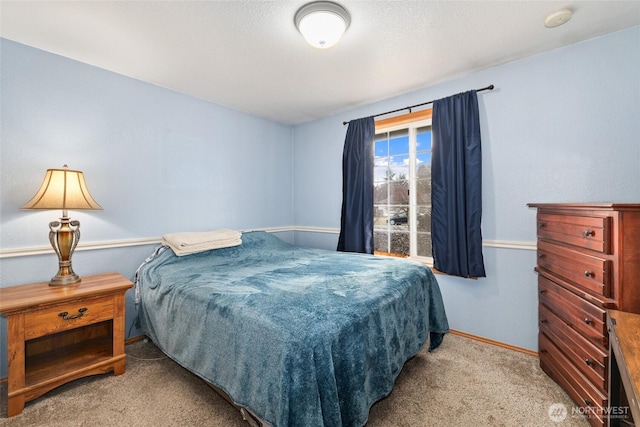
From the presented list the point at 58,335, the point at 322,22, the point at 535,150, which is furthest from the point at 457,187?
the point at 58,335

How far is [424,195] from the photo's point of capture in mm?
2969

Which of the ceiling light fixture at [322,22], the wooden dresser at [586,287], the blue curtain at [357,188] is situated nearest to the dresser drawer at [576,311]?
the wooden dresser at [586,287]

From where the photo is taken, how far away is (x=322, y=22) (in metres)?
1.72

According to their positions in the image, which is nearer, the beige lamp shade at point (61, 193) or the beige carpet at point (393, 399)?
the beige carpet at point (393, 399)

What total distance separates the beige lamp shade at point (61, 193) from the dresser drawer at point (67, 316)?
26.4 inches

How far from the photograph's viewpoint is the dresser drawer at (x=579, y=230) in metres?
1.41

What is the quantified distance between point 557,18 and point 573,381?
2257mm

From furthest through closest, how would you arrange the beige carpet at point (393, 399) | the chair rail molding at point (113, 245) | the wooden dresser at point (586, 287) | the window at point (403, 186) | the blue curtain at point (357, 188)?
the blue curtain at point (357, 188)
the window at point (403, 186)
the chair rail molding at point (113, 245)
the beige carpet at point (393, 399)
the wooden dresser at point (586, 287)

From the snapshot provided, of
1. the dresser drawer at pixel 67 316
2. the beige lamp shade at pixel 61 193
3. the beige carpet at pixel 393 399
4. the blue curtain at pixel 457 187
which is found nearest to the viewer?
the beige carpet at pixel 393 399

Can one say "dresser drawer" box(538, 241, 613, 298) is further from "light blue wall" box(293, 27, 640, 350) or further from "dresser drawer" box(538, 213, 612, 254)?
"light blue wall" box(293, 27, 640, 350)

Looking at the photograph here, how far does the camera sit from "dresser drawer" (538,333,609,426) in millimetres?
1402

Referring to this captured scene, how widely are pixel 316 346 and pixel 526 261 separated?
211 cm

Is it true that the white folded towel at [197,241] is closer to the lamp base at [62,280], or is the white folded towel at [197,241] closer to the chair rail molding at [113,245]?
the chair rail molding at [113,245]

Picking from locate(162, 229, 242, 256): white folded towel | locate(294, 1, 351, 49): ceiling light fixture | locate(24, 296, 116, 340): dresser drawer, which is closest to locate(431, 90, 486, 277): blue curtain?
locate(294, 1, 351, 49): ceiling light fixture
